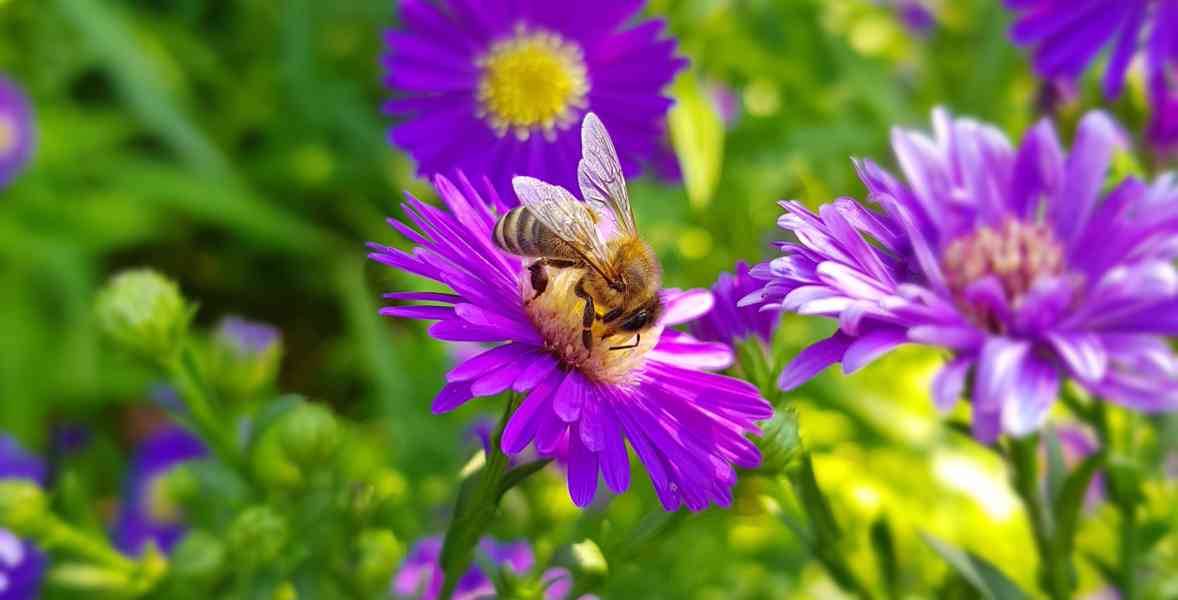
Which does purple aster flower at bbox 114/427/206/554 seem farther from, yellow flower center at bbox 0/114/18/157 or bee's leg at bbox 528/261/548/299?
bee's leg at bbox 528/261/548/299

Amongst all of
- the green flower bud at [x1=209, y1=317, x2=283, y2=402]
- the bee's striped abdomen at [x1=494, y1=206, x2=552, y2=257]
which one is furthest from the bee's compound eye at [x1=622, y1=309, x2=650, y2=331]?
the green flower bud at [x1=209, y1=317, x2=283, y2=402]

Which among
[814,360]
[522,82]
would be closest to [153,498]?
[522,82]

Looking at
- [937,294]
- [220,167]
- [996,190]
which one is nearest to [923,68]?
[220,167]

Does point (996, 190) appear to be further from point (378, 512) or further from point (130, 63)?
point (130, 63)

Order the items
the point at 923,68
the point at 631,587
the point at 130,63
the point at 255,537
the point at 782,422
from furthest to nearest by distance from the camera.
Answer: the point at 923,68
the point at 130,63
the point at 631,587
the point at 255,537
the point at 782,422

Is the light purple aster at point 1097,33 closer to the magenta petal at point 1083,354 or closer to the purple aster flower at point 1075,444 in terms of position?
the purple aster flower at point 1075,444
